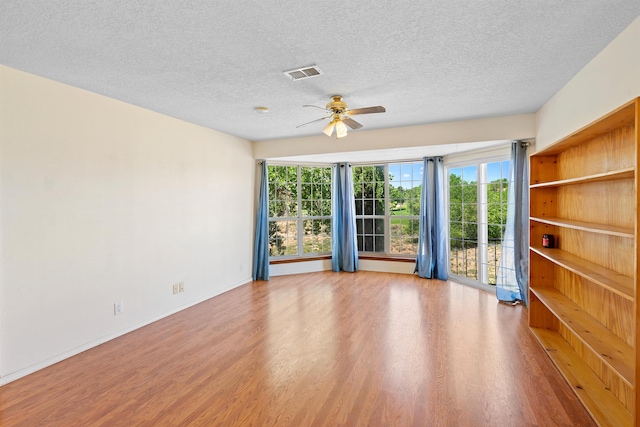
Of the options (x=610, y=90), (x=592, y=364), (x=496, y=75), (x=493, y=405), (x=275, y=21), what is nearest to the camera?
(x=275, y=21)

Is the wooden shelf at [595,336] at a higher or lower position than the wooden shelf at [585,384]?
higher

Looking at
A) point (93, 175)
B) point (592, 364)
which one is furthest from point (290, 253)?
point (592, 364)

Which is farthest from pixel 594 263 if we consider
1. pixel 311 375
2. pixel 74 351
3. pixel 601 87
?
pixel 74 351

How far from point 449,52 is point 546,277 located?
258 cm

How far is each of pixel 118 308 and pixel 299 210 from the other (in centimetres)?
371

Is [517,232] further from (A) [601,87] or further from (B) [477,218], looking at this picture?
(A) [601,87]

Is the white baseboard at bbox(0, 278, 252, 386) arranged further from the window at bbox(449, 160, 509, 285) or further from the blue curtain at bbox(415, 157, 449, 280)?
the window at bbox(449, 160, 509, 285)

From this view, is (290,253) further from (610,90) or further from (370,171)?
(610,90)

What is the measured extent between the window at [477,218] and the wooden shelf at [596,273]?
70.8 inches

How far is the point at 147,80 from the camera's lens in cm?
288

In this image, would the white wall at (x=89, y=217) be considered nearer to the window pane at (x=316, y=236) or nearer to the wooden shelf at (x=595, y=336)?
the window pane at (x=316, y=236)

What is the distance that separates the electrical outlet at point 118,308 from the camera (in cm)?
340

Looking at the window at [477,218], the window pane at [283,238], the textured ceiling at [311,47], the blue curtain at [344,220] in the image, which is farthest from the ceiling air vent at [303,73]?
the window pane at [283,238]

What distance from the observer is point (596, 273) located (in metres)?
2.23
